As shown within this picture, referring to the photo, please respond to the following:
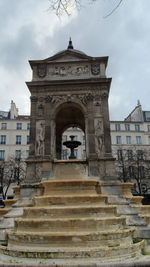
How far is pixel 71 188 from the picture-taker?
10.0m

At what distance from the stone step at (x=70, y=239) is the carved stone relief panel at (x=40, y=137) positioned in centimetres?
773

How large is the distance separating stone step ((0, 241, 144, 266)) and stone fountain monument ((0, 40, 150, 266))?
0.08ft

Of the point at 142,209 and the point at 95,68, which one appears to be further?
the point at 95,68

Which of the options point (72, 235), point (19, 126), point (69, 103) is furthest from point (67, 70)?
point (19, 126)

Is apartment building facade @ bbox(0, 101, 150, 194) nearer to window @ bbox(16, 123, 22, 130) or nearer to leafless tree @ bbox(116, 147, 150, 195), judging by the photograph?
window @ bbox(16, 123, 22, 130)

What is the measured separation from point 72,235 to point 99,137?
8.55 metres

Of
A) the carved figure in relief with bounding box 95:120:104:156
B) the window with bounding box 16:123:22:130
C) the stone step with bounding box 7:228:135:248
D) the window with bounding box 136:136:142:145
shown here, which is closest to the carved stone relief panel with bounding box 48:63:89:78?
the carved figure in relief with bounding box 95:120:104:156

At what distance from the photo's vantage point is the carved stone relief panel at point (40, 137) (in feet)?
47.0

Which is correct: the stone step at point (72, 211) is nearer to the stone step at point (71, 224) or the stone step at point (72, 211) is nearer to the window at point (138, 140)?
the stone step at point (71, 224)

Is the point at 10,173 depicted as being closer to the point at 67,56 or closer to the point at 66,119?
the point at 66,119

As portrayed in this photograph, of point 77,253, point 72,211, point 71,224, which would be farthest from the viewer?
point 72,211

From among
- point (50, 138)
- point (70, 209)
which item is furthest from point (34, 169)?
point (70, 209)

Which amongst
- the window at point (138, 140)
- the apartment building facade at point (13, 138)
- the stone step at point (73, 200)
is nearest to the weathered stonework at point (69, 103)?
the stone step at point (73, 200)

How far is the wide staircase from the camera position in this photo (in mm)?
6141
